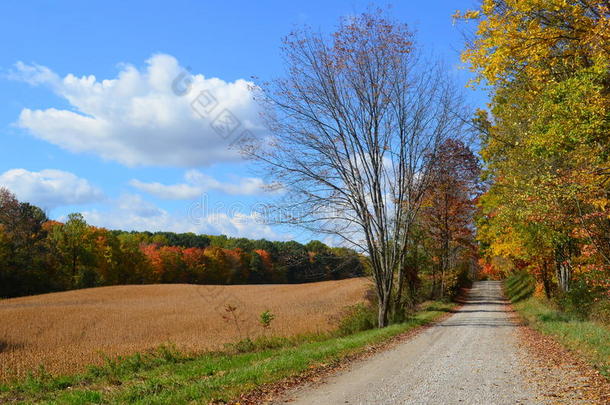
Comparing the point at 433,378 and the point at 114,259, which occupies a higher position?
the point at 114,259

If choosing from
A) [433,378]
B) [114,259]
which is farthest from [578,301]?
[114,259]

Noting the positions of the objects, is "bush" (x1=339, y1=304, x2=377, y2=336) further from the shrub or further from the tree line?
the shrub

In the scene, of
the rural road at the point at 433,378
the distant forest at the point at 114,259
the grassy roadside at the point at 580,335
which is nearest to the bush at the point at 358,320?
the distant forest at the point at 114,259

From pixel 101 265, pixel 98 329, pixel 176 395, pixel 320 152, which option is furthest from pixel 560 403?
pixel 101 265

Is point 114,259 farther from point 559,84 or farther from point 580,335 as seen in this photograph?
point 559,84

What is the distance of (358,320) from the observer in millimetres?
20781

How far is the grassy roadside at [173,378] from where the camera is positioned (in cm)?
861

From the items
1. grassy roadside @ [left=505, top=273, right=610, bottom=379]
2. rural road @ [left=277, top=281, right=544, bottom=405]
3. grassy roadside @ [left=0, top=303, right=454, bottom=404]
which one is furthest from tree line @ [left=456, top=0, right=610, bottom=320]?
grassy roadside @ [left=0, top=303, right=454, bottom=404]

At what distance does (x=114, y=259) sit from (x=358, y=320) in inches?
2640

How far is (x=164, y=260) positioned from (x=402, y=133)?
80.9m

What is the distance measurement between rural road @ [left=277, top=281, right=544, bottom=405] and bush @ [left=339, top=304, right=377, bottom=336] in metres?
5.03

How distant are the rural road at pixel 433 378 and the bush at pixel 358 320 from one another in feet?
16.5

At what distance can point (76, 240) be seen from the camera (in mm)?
67125

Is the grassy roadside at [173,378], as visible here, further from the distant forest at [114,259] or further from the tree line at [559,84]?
the tree line at [559,84]
